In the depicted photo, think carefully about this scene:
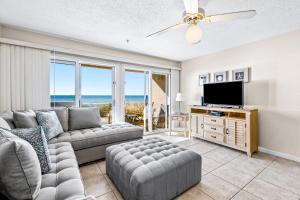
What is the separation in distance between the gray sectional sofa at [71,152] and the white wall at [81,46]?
4.44ft

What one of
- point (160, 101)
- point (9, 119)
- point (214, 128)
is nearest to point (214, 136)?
point (214, 128)

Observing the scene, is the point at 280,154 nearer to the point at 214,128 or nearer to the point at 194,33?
the point at 214,128

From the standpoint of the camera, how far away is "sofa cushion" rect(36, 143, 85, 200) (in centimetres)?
99

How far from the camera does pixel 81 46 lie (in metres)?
3.12

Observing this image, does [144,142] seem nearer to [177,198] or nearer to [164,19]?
[177,198]

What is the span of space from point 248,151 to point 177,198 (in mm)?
1919

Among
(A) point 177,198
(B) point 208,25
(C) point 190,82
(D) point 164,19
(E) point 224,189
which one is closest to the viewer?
(A) point 177,198

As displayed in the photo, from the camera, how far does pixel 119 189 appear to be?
1697mm

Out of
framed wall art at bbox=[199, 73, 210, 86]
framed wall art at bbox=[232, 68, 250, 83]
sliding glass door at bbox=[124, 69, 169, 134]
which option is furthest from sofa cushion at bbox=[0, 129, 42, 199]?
framed wall art at bbox=[199, 73, 210, 86]

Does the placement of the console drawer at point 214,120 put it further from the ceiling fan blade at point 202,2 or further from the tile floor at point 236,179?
the ceiling fan blade at point 202,2

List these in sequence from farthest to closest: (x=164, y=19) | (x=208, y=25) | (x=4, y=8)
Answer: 1. (x=208, y=25)
2. (x=164, y=19)
3. (x=4, y=8)

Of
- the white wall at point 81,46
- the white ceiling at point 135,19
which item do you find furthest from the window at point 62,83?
the white ceiling at point 135,19

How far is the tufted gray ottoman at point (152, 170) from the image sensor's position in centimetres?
137

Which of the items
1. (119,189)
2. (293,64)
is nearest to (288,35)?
(293,64)
